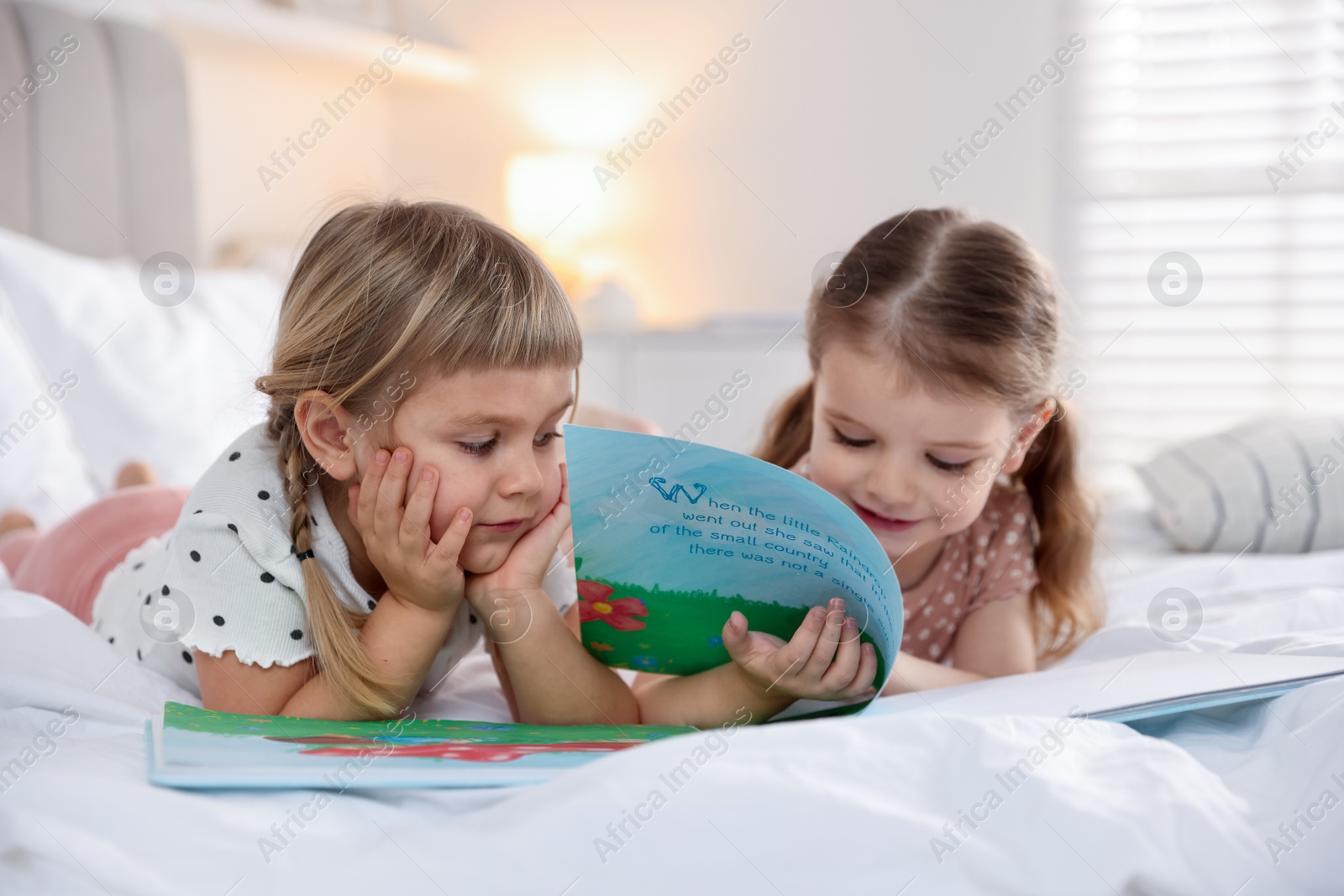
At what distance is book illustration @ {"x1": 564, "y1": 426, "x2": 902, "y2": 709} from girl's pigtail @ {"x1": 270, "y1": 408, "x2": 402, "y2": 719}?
152 mm

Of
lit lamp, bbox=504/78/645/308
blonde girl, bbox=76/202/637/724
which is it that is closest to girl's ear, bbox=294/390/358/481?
blonde girl, bbox=76/202/637/724

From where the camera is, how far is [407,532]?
71 cm

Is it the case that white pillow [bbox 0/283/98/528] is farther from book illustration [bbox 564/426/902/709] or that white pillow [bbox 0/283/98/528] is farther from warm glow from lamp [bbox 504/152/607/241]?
warm glow from lamp [bbox 504/152/607/241]

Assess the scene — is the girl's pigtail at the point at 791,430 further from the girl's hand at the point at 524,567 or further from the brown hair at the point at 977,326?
the girl's hand at the point at 524,567

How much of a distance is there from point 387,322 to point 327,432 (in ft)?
0.32

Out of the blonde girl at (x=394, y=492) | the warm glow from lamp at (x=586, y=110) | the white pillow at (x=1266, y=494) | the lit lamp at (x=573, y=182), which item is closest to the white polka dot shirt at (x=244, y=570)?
the blonde girl at (x=394, y=492)

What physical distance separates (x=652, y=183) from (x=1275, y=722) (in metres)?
2.59

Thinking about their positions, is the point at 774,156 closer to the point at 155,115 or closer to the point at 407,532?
the point at 155,115

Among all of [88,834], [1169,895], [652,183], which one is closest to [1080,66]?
[652,183]

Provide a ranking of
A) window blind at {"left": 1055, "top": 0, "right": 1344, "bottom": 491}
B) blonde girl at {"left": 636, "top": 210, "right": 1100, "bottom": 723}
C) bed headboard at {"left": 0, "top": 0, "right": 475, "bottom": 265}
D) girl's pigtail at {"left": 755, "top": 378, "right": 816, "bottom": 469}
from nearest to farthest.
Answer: blonde girl at {"left": 636, "top": 210, "right": 1100, "bottom": 723} → girl's pigtail at {"left": 755, "top": 378, "right": 816, "bottom": 469} → bed headboard at {"left": 0, "top": 0, "right": 475, "bottom": 265} → window blind at {"left": 1055, "top": 0, "right": 1344, "bottom": 491}

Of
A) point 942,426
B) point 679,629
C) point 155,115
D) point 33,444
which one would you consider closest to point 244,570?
point 679,629

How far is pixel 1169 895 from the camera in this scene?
482 millimetres

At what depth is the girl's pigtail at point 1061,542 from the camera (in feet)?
3.46

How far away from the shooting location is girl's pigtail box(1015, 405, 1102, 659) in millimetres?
1054
